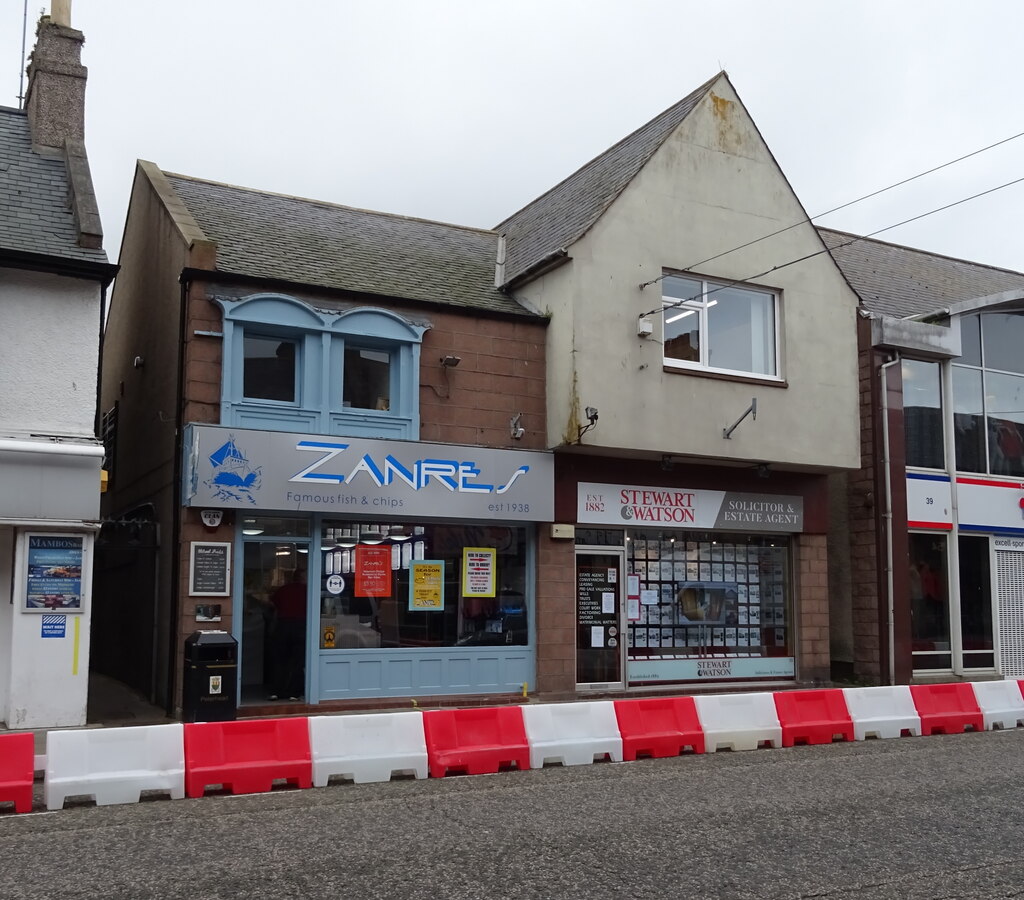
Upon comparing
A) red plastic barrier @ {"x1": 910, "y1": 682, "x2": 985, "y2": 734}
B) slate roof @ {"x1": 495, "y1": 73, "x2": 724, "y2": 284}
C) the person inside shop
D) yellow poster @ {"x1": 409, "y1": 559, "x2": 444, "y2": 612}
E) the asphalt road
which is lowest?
the asphalt road

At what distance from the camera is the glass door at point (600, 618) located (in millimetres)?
15922

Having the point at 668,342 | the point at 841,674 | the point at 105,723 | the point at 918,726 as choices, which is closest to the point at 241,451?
the point at 105,723

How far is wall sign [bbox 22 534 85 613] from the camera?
41.4 ft

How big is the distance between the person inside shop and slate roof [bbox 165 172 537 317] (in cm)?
415

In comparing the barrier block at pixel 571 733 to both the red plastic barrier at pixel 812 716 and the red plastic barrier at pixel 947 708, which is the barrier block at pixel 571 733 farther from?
the red plastic barrier at pixel 947 708

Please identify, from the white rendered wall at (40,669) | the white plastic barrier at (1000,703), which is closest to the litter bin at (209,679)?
the white rendered wall at (40,669)

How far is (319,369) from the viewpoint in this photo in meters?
14.4

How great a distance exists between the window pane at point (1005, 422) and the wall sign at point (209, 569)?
14.3 metres

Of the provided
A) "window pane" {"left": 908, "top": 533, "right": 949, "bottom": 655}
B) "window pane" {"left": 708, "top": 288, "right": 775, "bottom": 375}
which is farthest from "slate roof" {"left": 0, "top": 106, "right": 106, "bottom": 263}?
"window pane" {"left": 908, "top": 533, "right": 949, "bottom": 655}

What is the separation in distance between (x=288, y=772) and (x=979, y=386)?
1599cm

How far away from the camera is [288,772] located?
9.12 m

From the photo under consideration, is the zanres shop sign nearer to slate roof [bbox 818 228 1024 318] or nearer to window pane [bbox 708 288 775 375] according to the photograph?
window pane [bbox 708 288 775 375]

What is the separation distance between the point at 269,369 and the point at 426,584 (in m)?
3.64

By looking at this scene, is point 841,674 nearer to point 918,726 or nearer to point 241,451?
point 918,726
